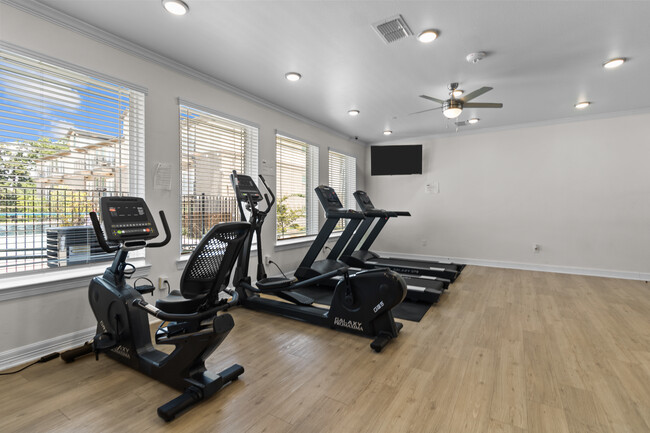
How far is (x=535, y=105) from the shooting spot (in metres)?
4.54

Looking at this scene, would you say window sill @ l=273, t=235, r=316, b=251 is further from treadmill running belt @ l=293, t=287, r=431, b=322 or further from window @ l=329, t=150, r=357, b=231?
window @ l=329, t=150, r=357, b=231

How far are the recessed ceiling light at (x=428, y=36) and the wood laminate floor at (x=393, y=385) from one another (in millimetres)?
2605

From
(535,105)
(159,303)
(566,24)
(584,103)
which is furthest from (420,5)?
(584,103)

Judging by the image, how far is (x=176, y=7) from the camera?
89.4 inches

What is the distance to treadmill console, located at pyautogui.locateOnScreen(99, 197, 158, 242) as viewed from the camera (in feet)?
6.49

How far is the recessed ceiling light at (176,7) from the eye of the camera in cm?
221

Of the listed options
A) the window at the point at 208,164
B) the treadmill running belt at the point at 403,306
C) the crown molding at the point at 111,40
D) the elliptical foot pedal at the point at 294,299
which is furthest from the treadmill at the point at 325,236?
the crown molding at the point at 111,40

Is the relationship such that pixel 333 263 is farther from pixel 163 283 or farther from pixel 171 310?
pixel 171 310

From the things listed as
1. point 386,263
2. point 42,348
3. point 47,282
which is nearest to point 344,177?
point 386,263

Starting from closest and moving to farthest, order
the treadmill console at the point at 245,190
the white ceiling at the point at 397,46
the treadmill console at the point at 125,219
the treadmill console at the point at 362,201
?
1. the treadmill console at the point at 125,219
2. the white ceiling at the point at 397,46
3. the treadmill console at the point at 245,190
4. the treadmill console at the point at 362,201

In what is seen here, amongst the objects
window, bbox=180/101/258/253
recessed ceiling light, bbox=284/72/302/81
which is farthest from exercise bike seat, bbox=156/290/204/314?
recessed ceiling light, bbox=284/72/302/81

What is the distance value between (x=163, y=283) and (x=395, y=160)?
513 centimetres

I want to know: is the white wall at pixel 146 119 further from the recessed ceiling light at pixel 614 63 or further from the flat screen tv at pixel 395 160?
the recessed ceiling light at pixel 614 63

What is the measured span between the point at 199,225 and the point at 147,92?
1.44m
